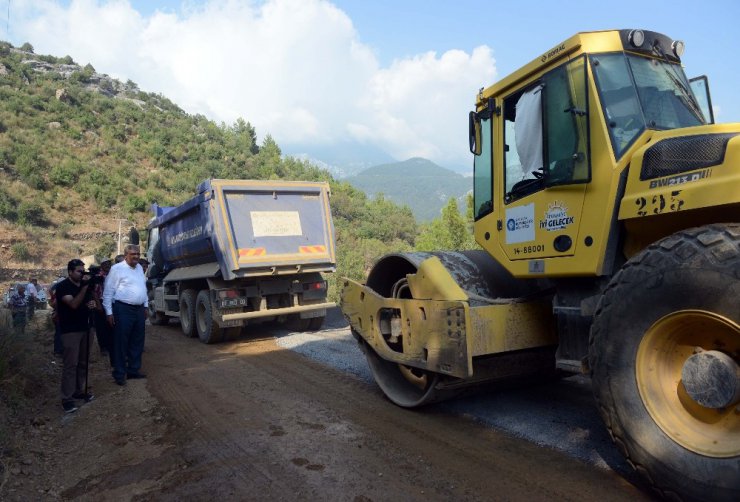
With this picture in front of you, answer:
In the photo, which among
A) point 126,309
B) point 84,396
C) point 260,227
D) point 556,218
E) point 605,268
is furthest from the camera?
point 260,227

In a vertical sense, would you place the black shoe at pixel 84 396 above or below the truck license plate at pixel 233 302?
below

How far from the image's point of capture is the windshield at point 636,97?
11.1 feet

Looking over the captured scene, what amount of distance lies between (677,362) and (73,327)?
5725mm

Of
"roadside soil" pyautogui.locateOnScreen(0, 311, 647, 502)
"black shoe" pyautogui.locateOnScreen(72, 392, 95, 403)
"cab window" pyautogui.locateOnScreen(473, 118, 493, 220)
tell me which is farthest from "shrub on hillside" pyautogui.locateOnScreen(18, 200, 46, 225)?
"cab window" pyautogui.locateOnScreen(473, 118, 493, 220)

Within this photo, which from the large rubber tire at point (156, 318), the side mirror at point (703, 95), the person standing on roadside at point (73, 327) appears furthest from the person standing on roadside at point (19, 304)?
the side mirror at point (703, 95)

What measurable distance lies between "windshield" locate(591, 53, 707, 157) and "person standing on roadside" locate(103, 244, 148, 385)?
5.85 meters

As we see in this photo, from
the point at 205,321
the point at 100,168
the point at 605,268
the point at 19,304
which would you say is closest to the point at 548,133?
the point at 605,268

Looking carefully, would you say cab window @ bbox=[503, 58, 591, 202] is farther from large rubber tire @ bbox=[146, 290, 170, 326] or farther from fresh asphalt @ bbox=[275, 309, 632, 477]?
large rubber tire @ bbox=[146, 290, 170, 326]

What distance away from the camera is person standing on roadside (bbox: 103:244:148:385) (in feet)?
21.8

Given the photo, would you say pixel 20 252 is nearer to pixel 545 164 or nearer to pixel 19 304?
pixel 19 304

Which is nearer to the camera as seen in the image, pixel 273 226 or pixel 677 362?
pixel 677 362

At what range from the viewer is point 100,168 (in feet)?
119

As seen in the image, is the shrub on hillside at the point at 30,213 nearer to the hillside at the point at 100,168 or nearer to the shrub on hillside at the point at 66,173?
the hillside at the point at 100,168

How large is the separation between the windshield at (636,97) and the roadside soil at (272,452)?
2.30m
